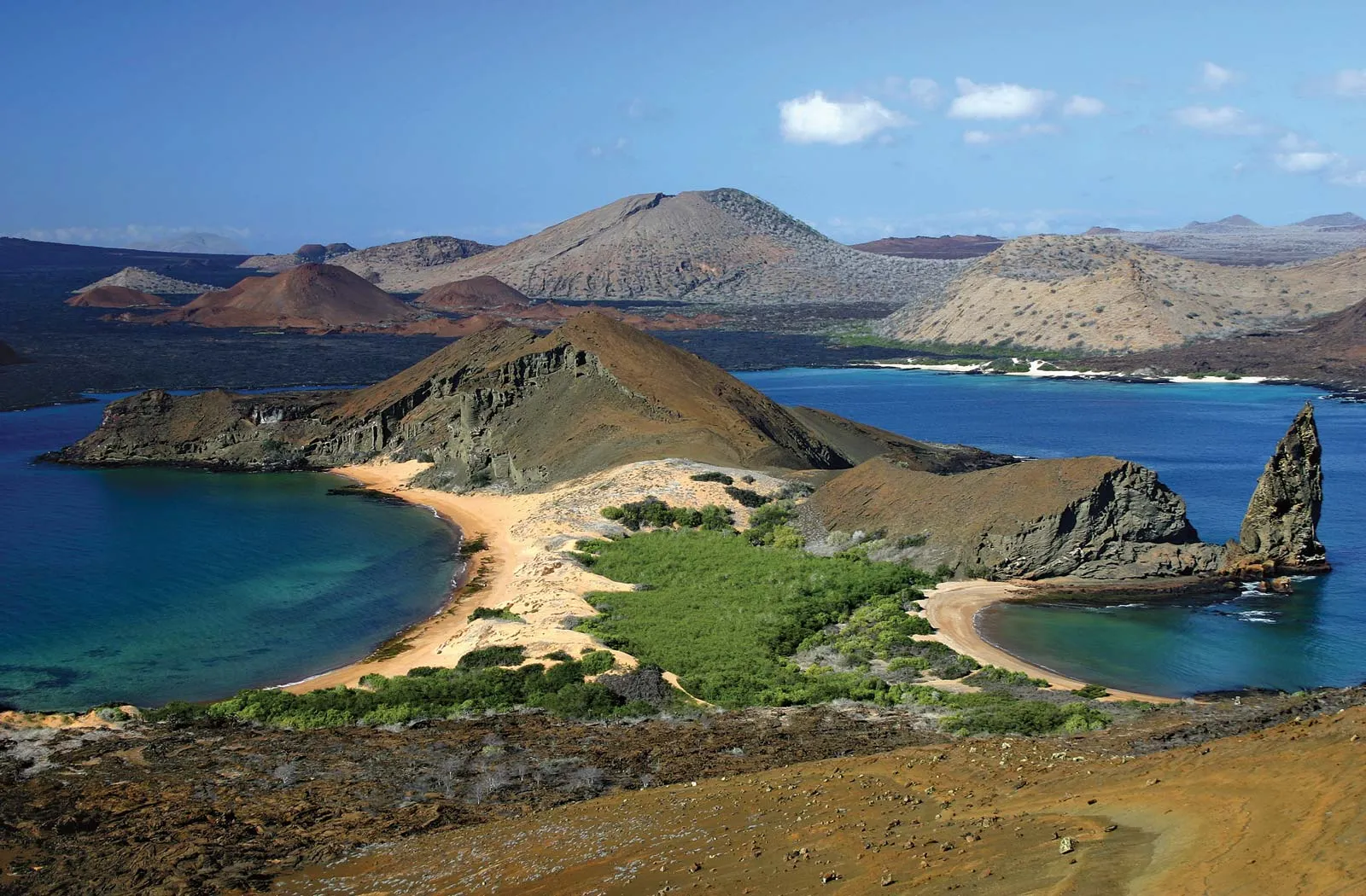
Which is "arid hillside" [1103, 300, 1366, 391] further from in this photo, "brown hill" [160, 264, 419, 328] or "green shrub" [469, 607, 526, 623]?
"brown hill" [160, 264, 419, 328]

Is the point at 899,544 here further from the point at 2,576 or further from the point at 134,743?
the point at 2,576

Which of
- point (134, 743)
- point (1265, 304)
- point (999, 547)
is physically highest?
point (1265, 304)

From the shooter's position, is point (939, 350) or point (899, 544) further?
point (939, 350)

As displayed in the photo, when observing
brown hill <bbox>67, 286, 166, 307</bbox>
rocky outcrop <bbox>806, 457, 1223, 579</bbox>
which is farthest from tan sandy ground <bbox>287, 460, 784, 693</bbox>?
brown hill <bbox>67, 286, 166, 307</bbox>

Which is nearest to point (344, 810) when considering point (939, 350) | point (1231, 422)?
point (1231, 422)

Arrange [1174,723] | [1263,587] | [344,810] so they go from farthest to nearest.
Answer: [1263,587], [1174,723], [344,810]

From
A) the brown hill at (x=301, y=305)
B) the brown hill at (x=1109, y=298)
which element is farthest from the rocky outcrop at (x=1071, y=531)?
the brown hill at (x=301, y=305)

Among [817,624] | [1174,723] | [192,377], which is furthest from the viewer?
[192,377]
